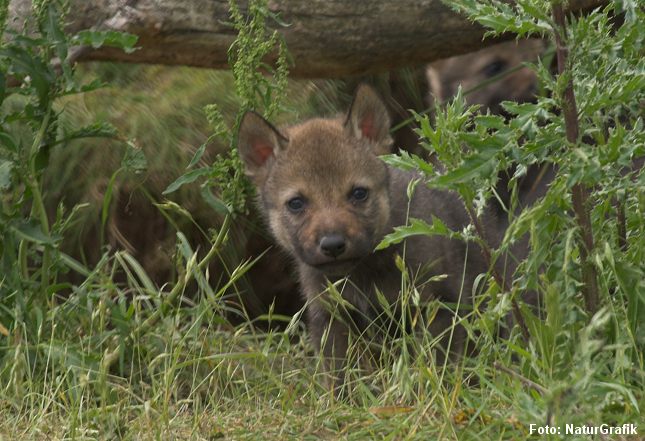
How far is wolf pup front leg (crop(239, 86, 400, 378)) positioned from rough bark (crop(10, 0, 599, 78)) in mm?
269

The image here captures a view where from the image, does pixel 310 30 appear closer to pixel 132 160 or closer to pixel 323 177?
pixel 323 177

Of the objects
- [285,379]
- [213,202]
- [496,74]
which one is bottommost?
[285,379]

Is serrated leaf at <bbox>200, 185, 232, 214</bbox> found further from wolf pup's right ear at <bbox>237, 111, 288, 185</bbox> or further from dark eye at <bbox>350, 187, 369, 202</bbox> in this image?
dark eye at <bbox>350, 187, 369, 202</bbox>

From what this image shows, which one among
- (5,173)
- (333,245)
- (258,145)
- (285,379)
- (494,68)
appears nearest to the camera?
(5,173)

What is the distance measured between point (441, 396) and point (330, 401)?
0.42 meters

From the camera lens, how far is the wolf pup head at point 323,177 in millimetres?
4375

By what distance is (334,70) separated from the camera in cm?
494

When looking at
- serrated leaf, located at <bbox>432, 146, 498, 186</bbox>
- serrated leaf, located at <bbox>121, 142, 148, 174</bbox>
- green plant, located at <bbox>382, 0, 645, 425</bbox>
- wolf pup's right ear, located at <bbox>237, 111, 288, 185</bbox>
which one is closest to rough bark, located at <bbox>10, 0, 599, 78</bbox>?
wolf pup's right ear, located at <bbox>237, 111, 288, 185</bbox>

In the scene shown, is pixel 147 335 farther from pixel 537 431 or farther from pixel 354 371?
pixel 537 431

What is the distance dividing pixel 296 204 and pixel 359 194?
253 mm

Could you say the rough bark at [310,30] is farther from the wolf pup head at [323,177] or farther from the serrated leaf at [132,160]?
the serrated leaf at [132,160]

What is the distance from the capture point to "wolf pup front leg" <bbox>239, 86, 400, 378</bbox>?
14.3ft

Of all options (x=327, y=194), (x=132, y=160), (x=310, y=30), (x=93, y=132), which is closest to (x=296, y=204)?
(x=327, y=194)

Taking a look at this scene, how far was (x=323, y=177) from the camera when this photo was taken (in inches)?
180
